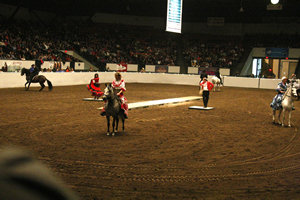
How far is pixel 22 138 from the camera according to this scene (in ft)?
30.4

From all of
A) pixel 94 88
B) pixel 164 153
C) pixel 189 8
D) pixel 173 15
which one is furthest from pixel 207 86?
pixel 189 8

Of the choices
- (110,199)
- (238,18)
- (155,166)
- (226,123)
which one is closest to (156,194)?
(110,199)

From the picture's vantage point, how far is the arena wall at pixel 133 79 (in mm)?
25269

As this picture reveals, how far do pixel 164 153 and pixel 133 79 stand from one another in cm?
2979

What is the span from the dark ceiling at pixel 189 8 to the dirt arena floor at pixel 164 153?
99.4 ft

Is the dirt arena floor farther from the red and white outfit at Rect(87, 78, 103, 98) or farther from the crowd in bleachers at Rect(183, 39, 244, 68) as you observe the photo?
the crowd in bleachers at Rect(183, 39, 244, 68)

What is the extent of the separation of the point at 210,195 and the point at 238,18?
1833 inches

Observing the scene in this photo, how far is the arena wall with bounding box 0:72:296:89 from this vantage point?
2527 cm

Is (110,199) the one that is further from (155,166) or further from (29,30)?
(29,30)

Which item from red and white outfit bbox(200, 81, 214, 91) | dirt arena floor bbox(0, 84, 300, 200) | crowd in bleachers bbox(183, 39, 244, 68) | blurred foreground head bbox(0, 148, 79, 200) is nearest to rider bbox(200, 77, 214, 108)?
red and white outfit bbox(200, 81, 214, 91)

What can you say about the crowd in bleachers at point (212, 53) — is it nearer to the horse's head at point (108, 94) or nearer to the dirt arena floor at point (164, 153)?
the dirt arena floor at point (164, 153)

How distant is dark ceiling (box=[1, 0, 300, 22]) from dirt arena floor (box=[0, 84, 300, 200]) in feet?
99.4

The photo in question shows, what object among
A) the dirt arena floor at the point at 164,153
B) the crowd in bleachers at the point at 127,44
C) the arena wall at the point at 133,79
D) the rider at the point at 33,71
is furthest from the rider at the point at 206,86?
the crowd in bleachers at the point at 127,44

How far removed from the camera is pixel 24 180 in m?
0.84
